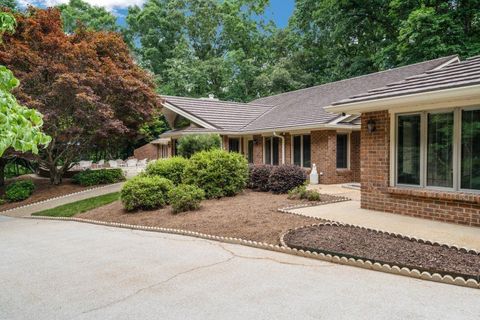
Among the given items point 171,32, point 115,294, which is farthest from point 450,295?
point 171,32

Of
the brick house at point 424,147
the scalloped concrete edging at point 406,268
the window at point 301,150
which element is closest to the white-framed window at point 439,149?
the brick house at point 424,147

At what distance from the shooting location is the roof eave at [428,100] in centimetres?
646

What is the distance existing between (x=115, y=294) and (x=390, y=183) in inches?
277

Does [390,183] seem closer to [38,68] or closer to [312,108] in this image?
[312,108]

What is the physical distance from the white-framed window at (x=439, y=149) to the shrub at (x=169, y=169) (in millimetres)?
7743

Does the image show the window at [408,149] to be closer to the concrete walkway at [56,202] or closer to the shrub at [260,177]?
the shrub at [260,177]

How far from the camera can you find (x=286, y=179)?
Answer: 1208 cm

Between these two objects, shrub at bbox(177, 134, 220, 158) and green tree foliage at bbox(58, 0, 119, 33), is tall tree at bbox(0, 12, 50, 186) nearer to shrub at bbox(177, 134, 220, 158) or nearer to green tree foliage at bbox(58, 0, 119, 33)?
shrub at bbox(177, 134, 220, 158)

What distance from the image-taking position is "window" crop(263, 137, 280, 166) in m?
18.4

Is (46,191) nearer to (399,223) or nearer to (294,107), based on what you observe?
(294,107)

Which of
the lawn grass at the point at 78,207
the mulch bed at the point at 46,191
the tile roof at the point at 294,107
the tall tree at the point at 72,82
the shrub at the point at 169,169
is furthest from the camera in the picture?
the tile roof at the point at 294,107

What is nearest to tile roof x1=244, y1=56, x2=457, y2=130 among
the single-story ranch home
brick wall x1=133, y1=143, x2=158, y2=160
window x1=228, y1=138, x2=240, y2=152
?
the single-story ranch home

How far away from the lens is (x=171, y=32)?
4159 cm

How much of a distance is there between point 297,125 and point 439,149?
29.3ft
